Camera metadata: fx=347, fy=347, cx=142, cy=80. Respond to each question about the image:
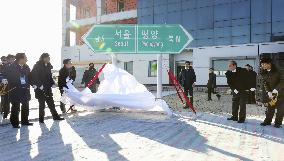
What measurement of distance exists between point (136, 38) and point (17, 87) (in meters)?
4.16

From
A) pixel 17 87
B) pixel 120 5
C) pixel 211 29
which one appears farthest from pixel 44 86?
pixel 120 5

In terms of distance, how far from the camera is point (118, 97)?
11.2 meters

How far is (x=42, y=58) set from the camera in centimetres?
958

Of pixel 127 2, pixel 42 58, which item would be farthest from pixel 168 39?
pixel 127 2

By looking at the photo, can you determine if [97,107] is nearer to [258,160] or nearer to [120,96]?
[120,96]

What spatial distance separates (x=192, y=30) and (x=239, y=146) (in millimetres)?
28591

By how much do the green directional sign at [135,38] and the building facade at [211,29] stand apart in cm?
1801

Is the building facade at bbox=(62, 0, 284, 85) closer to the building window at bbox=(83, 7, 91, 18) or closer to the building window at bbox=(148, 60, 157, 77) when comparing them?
the building window at bbox=(148, 60, 157, 77)

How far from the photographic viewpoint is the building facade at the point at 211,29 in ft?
97.8

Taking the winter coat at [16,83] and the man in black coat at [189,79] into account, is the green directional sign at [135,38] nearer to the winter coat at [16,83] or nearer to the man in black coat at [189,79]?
the winter coat at [16,83]

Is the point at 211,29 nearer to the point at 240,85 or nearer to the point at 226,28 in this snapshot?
the point at 226,28

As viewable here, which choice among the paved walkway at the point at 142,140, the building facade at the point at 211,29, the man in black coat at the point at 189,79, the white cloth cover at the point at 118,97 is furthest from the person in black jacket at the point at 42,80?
the building facade at the point at 211,29

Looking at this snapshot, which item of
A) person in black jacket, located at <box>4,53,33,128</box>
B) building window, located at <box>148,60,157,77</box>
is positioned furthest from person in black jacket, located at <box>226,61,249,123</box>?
building window, located at <box>148,60,157,77</box>

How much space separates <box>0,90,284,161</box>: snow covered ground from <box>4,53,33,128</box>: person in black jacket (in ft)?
1.18
